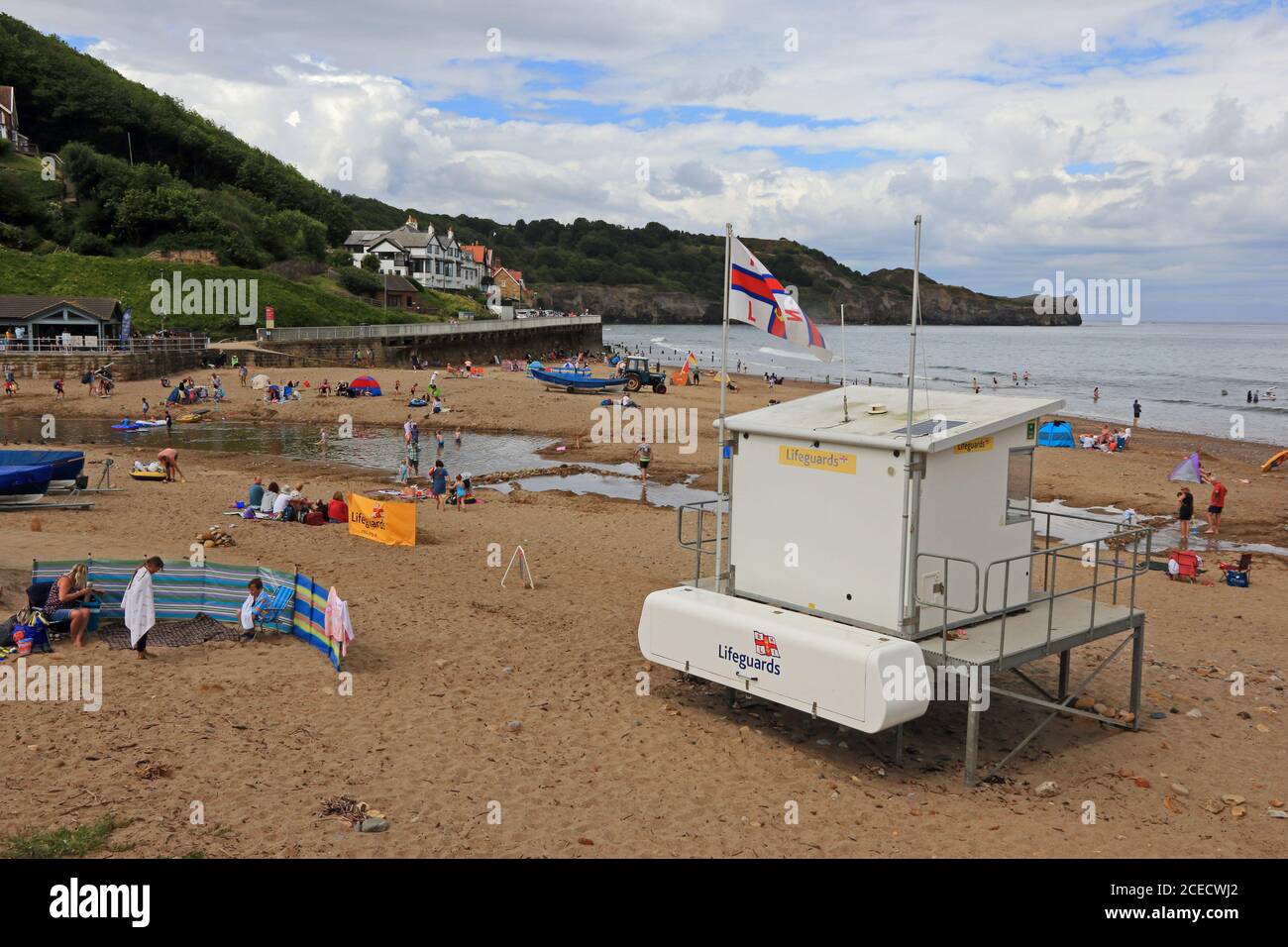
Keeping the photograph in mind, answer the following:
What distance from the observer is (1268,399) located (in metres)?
67.9

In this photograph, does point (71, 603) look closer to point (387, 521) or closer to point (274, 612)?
point (274, 612)

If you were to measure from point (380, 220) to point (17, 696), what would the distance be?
173m

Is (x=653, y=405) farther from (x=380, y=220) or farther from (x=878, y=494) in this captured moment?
(x=380, y=220)

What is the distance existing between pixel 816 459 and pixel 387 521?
10843 millimetres

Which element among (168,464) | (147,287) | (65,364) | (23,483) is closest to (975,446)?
(23,483)

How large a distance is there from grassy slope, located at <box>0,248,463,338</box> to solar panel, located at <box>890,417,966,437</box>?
64279mm

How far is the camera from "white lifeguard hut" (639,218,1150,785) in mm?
9438

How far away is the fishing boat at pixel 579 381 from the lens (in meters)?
53.9

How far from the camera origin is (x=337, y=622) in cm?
1177

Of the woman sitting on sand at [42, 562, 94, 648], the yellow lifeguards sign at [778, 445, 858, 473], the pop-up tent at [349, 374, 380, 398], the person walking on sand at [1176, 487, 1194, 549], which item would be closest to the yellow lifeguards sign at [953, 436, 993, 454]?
the yellow lifeguards sign at [778, 445, 858, 473]

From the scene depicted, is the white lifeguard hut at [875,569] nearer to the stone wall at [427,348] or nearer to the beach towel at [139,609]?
the beach towel at [139,609]

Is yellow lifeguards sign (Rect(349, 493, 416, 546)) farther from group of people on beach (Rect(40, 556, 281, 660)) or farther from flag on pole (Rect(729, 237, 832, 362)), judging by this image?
flag on pole (Rect(729, 237, 832, 362))

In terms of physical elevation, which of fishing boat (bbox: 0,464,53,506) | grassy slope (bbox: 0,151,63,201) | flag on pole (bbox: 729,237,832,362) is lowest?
fishing boat (bbox: 0,464,53,506)
